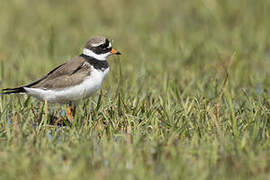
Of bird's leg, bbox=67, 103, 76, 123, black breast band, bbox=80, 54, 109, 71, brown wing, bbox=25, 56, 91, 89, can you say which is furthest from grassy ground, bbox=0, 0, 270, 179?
brown wing, bbox=25, 56, 91, 89

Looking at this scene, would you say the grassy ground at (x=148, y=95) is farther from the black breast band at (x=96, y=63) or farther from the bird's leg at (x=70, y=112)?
the black breast band at (x=96, y=63)

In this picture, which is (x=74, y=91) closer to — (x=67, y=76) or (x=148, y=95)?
(x=67, y=76)

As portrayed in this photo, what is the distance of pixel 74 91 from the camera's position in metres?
6.32

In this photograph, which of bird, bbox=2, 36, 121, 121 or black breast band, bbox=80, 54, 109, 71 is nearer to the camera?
bird, bbox=2, 36, 121, 121

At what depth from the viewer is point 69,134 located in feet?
18.1

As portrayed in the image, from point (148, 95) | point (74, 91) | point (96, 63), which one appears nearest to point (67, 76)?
point (74, 91)

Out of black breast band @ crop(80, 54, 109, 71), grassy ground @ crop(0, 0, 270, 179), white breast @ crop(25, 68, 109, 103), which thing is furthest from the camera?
black breast band @ crop(80, 54, 109, 71)

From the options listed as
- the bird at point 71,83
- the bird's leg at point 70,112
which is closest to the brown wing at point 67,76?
the bird at point 71,83

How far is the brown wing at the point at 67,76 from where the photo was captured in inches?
250

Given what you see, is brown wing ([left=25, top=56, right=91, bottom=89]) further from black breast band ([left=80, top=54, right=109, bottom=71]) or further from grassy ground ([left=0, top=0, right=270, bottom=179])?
grassy ground ([left=0, top=0, right=270, bottom=179])

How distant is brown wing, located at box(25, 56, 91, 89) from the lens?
636 centimetres

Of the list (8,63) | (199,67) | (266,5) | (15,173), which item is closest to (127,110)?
(15,173)

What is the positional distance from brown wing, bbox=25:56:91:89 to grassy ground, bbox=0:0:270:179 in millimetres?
358

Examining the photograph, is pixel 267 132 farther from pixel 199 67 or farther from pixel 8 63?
pixel 8 63
